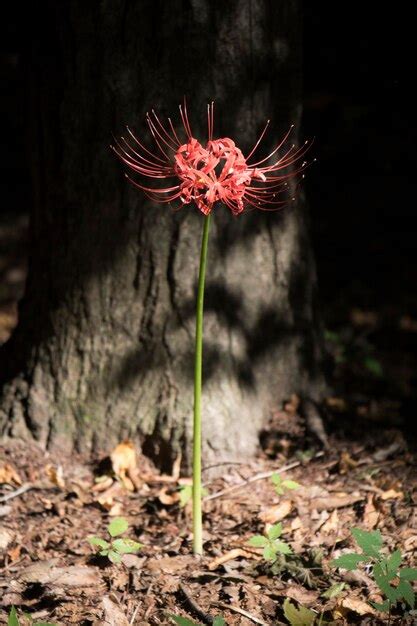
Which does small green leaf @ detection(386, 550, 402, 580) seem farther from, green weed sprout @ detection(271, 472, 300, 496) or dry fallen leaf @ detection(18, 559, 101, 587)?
dry fallen leaf @ detection(18, 559, 101, 587)

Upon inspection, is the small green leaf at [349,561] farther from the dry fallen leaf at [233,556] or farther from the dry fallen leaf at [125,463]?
the dry fallen leaf at [125,463]

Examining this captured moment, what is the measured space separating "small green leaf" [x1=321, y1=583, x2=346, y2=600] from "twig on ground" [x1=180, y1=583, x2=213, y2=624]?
376 mm

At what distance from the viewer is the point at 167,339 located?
314 centimetres

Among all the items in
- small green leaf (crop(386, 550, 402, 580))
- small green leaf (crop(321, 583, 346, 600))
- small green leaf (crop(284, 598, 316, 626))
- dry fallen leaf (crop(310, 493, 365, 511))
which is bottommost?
small green leaf (crop(284, 598, 316, 626))

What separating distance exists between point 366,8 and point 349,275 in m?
2.12

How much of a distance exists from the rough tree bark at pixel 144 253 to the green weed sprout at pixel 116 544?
0.57m

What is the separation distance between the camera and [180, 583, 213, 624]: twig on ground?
7.55 ft

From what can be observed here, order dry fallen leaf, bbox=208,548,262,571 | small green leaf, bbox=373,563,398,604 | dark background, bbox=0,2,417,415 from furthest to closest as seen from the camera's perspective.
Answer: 1. dark background, bbox=0,2,417,415
2. dry fallen leaf, bbox=208,548,262,571
3. small green leaf, bbox=373,563,398,604

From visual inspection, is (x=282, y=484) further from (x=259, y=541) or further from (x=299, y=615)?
(x=299, y=615)

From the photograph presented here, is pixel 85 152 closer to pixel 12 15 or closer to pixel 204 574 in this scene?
pixel 204 574

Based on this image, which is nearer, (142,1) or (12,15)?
(142,1)

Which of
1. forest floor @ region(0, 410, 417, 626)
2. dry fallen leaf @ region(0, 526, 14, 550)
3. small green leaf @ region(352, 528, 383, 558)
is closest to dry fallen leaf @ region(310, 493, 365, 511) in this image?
forest floor @ region(0, 410, 417, 626)

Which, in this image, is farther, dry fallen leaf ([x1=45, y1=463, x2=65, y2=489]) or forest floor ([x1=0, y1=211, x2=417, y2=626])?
dry fallen leaf ([x1=45, y1=463, x2=65, y2=489])

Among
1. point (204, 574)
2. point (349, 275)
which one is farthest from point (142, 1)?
point (349, 275)
